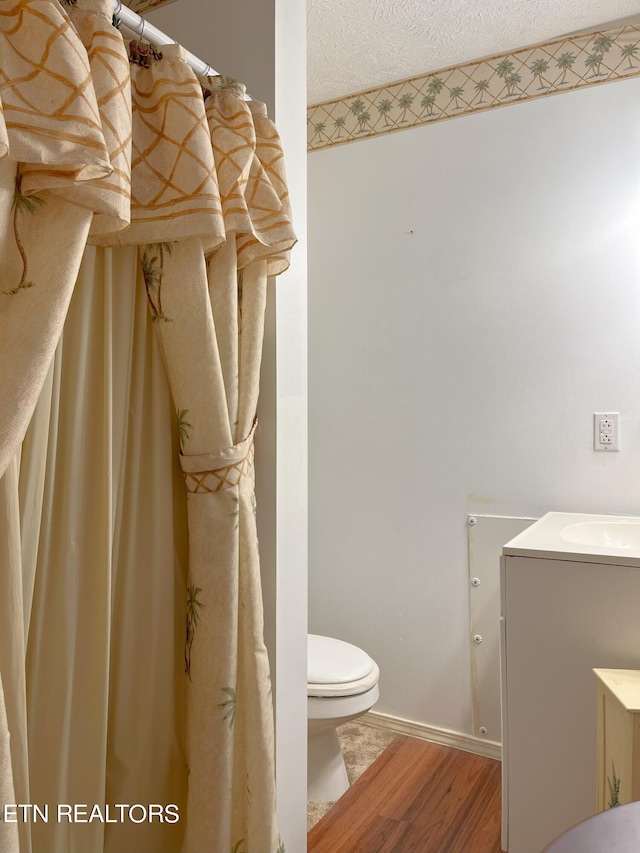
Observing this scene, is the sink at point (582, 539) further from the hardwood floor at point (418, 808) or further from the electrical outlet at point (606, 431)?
the hardwood floor at point (418, 808)

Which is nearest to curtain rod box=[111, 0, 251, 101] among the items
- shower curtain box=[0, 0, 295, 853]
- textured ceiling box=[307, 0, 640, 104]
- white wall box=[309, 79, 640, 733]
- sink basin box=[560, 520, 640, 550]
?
shower curtain box=[0, 0, 295, 853]

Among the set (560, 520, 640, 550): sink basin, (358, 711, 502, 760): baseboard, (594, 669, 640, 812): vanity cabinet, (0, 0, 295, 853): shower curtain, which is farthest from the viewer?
(358, 711, 502, 760): baseboard

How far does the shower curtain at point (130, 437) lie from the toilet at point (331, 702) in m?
0.79

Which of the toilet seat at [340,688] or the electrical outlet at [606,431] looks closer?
the toilet seat at [340,688]

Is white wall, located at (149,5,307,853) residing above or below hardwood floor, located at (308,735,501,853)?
above

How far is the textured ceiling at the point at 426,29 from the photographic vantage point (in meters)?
2.05

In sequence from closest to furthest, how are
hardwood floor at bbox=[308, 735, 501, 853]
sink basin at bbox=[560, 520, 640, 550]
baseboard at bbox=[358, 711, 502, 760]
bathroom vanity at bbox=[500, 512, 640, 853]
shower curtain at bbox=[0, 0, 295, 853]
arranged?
shower curtain at bbox=[0, 0, 295, 853] < bathroom vanity at bbox=[500, 512, 640, 853] < hardwood floor at bbox=[308, 735, 501, 853] < sink basin at bbox=[560, 520, 640, 550] < baseboard at bbox=[358, 711, 502, 760]

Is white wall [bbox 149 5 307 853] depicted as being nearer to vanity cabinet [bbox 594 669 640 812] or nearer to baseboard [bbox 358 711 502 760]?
vanity cabinet [bbox 594 669 640 812]

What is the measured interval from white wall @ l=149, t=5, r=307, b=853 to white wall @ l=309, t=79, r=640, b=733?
1095mm

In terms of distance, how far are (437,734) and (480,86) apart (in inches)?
92.6

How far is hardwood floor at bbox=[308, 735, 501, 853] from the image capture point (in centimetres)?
186

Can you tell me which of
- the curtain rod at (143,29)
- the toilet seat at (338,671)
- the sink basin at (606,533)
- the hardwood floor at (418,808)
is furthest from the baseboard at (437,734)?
the curtain rod at (143,29)

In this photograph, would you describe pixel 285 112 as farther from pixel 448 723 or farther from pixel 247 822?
pixel 448 723

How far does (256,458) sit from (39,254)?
24.4 inches
